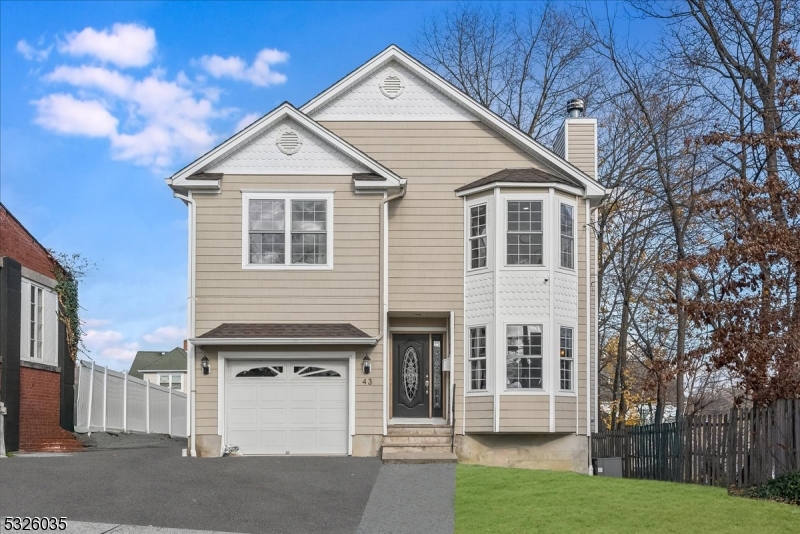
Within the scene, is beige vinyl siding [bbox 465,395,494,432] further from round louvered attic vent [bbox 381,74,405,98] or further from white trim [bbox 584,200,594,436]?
round louvered attic vent [bbox 381,74,405,98]

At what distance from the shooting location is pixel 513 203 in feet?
68.1

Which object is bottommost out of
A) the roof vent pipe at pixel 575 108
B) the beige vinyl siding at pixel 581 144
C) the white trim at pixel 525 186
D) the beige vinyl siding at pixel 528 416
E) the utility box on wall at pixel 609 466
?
the utility box on wall at pixel 609 466

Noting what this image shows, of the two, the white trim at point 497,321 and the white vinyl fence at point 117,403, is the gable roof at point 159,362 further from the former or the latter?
the white trim at point 497,321

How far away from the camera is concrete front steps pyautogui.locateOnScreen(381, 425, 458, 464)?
19.3m

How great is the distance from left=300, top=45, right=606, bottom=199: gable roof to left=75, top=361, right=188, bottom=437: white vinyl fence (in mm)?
9166

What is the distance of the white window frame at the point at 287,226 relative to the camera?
20.6 meters

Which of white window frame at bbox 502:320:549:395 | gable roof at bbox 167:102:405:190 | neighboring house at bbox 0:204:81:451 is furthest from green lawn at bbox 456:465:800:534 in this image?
neighboring house at bbox 0:204:81:451

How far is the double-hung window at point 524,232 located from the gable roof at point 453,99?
1.38m

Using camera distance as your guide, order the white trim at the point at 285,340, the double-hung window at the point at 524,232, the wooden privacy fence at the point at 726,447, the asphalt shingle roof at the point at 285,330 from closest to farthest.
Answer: the wooden privacy fence at the point at 726,447 < the white trim at the point at 285,340 < the asphalt shingle roof at the point at 285,330 < the double-hung window at the point at 524,232

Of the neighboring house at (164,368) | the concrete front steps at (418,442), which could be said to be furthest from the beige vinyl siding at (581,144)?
the neighboring house at (164,368)

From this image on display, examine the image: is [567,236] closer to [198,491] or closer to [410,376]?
[410,376]

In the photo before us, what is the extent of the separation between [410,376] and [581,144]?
7.01 m

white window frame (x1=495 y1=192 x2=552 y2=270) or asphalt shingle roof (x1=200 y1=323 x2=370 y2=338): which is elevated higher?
white window frame (x1=495 y1=192 x2=552 y2=270)

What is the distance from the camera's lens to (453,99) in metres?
21.8
